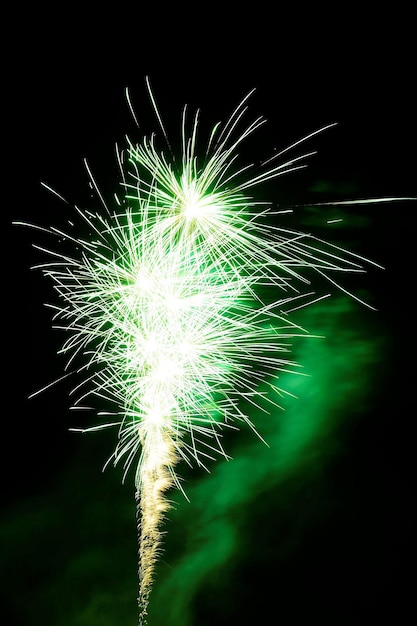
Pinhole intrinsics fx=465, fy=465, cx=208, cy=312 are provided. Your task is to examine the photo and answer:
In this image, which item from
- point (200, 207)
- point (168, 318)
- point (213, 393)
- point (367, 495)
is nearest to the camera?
point (200, 207)

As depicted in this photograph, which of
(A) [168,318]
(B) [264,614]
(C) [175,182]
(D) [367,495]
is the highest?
(C) [175,182]

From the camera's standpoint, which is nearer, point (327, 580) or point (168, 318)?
point (168, 318)

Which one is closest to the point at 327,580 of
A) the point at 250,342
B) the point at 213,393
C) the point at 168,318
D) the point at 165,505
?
the point at 165,505

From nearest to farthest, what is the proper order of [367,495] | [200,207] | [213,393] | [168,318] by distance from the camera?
[200,207] < [168,318] < [213,393] < [367,495]

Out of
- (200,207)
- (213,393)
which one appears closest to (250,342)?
(213,393)

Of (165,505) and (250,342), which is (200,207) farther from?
(165,505)

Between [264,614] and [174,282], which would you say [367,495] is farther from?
[174,282]

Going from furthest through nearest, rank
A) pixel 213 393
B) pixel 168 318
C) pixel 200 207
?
pixel 213 393
pixel 168 318
pixel 200 207

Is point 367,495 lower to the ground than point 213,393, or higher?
lower

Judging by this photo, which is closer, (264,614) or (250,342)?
(250,342)
